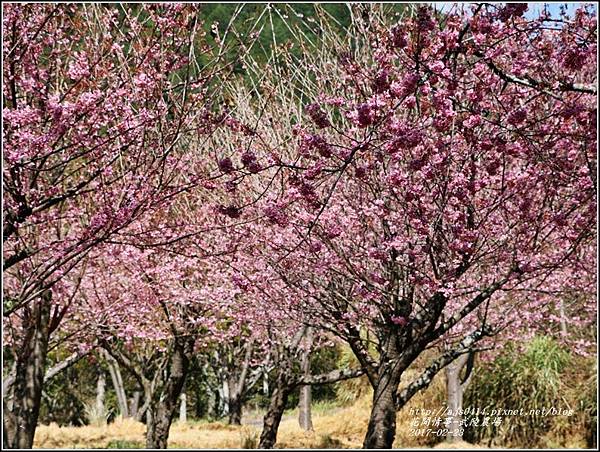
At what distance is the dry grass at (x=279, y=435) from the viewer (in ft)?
37.5

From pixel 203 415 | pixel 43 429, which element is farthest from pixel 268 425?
pixel 203 415

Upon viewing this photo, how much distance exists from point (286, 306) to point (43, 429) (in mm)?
10712

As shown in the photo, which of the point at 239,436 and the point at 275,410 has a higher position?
the point at 275,410

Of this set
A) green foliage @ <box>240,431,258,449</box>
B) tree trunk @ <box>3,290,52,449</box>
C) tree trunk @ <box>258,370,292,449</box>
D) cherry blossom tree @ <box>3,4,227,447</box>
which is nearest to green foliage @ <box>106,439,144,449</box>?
green foliage @ <box>240,431,258,449</box>

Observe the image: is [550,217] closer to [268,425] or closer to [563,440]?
[268,425]

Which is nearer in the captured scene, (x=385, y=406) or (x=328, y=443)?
(x=385, y=406)

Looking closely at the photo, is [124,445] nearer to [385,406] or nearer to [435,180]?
[385,406]

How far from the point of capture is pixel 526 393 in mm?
12438

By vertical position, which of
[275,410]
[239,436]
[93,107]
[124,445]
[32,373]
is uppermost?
[93,107]

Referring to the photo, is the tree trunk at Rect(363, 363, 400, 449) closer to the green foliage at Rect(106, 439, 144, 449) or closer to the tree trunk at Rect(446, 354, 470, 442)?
the tree trunk at Rect(446, 354, 470, 442)

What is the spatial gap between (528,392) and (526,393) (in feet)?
0.15

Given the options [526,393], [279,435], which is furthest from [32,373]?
[526,393]

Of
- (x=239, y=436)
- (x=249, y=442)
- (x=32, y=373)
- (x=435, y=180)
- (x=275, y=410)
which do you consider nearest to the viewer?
(x=435, y=180)

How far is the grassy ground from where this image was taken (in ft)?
37.4
